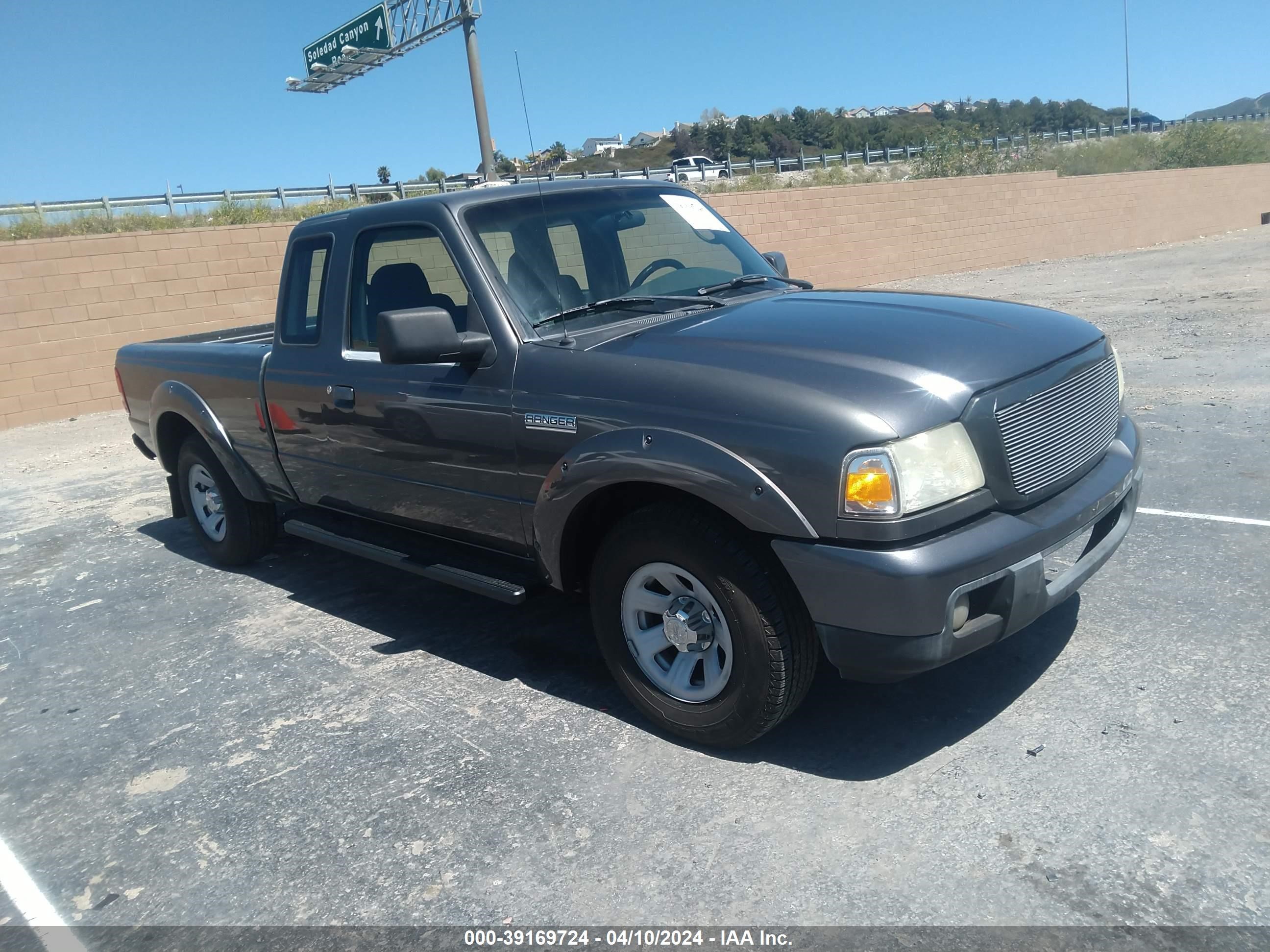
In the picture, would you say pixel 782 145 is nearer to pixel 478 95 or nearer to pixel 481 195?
pixel 478 95

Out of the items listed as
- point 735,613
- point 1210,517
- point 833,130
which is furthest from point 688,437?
point 833,130

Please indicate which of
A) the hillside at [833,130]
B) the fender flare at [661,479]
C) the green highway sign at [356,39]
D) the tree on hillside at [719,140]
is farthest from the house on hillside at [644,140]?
the tree on hillside at [719,140]

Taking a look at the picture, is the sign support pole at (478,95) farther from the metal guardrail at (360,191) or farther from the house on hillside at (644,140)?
the house on hillside at (644,140)

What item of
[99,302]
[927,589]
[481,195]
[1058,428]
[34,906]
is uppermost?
[99,302]

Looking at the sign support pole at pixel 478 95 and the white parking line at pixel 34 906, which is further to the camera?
the sign support pole at pixel 478 95

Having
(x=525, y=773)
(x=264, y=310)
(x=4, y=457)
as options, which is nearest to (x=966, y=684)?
(x=525, y=773)

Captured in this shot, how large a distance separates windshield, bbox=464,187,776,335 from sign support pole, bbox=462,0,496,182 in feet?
41.6

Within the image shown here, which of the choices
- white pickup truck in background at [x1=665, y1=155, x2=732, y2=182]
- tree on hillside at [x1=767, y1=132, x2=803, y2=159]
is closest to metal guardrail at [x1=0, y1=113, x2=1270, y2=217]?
white pickup truck in background at [x1=665, y1=155, x2=732, y2=182]

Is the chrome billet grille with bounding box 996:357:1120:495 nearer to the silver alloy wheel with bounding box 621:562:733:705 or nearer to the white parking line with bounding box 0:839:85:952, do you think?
the silver alloy wheel with bounding box 621:562:733:705

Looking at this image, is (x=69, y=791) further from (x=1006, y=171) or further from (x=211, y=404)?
(x=1006, y=171)

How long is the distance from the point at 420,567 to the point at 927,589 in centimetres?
234

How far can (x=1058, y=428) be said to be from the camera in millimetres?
3393

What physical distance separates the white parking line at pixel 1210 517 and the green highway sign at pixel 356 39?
69.0 ft

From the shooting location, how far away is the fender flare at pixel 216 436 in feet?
18.7
